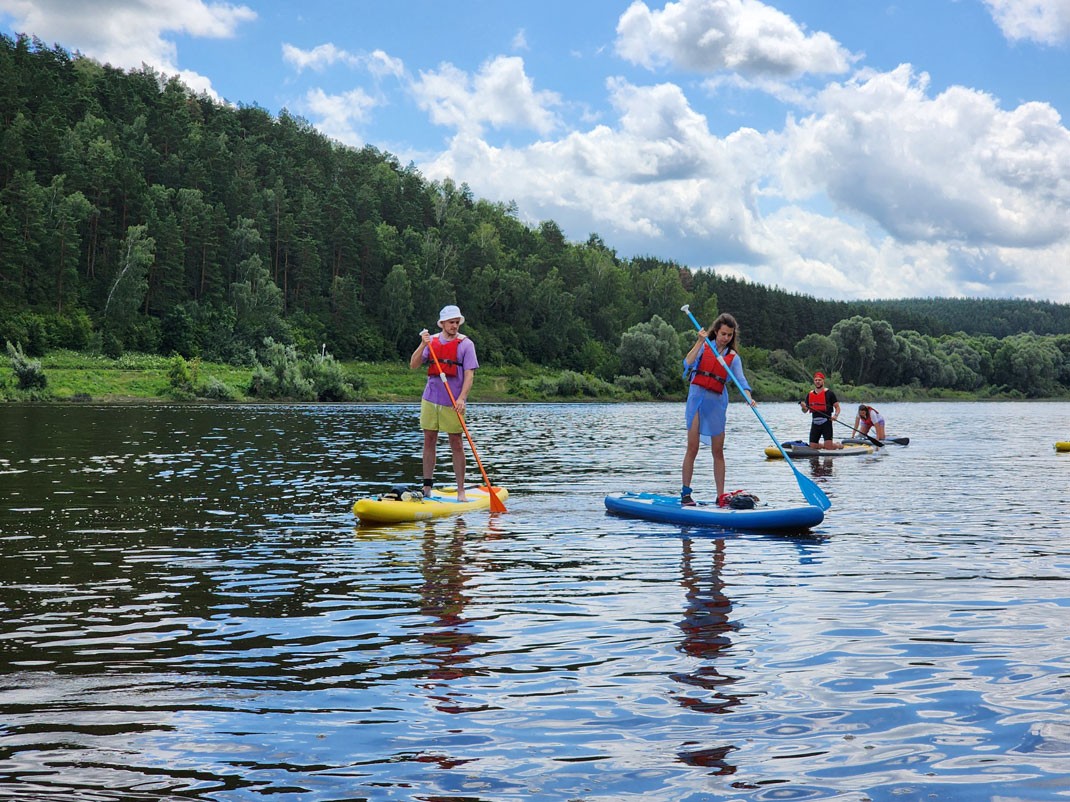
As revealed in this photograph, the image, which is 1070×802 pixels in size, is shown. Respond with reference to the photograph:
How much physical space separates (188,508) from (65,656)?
875 cm

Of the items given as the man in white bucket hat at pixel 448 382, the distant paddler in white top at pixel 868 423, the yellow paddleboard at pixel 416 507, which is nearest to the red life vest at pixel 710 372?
the man in white bucket hat at pixel 448 382

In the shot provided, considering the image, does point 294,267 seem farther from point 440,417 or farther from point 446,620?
point 446,620

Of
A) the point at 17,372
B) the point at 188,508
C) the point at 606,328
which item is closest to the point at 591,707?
the point at 188,508

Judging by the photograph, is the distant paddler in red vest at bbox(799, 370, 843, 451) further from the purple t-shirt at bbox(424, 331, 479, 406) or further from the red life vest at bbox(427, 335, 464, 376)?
the red life vest at bbox(427, 335, 464, 376)

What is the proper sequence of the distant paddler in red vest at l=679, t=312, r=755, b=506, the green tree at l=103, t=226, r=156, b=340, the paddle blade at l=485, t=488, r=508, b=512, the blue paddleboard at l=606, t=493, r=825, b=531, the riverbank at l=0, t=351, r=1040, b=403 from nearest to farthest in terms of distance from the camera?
1. the blue paddleboard at l=606, t=493, r=825, b=531
2. the distant paddler in red vest at l=679, t=312, r=755, b=506
3. the paddle blade at l=485, t=488, r=508, b=512
4. the riverbank at l=0, t=351, r=1040, b=403
5. the green tree at l=103, t=226, r=156, b=340

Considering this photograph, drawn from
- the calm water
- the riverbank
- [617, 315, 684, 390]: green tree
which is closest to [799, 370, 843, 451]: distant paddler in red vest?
the calm water

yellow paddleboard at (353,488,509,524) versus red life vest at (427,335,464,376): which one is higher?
red life vest at (427,335,464,376)

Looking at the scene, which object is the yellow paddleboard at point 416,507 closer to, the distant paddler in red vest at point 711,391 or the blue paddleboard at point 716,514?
the blue paddleboard at point 716,514

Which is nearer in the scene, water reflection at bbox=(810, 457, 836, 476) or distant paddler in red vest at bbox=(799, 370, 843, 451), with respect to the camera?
water reflection at bbox=(810, 457, 836, 476)

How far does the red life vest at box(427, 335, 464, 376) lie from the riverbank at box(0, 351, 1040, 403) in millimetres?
57004

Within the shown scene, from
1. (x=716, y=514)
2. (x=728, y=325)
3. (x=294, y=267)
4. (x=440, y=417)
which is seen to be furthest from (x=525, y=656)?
(x=294, y=267)

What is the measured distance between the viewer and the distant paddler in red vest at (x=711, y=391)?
14.6 meters

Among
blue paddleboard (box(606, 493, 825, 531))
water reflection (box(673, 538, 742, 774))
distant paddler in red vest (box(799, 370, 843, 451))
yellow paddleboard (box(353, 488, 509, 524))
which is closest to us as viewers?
water reflection (box(673, 538, 742, 774))

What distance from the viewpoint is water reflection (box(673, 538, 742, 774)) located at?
5.10m
